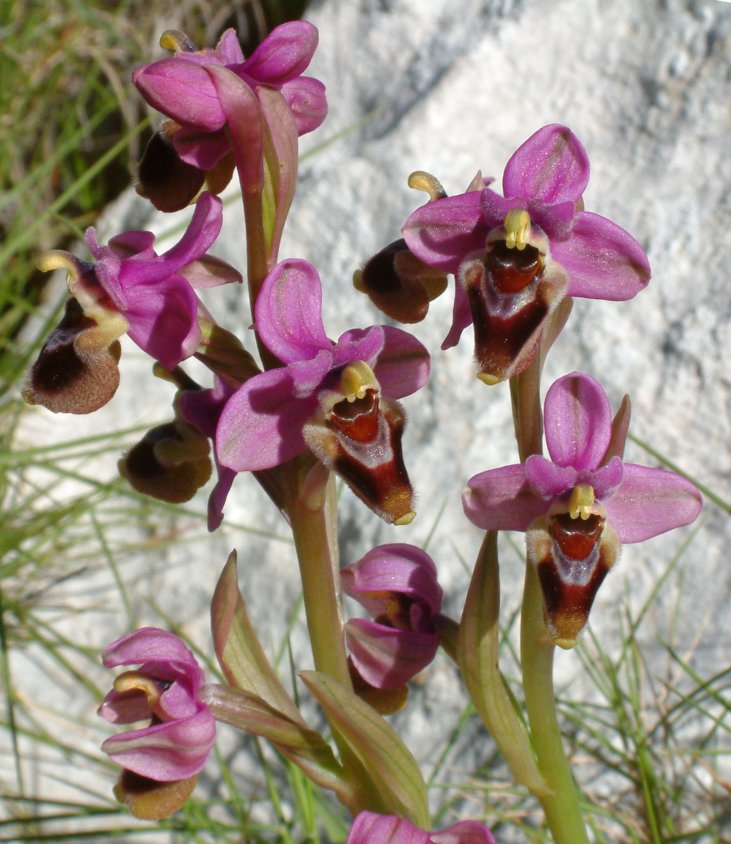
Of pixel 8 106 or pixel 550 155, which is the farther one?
pixel 8 106

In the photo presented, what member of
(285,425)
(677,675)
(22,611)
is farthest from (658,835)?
(22,611)

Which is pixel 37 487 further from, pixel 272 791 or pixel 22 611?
pixel 272 791

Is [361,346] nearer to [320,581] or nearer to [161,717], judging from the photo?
[320,581]

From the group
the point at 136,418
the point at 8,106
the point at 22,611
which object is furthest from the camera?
the point at 8,106

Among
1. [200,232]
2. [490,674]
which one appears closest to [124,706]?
[490,674]

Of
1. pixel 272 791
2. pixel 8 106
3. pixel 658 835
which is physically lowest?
pixel 658 835

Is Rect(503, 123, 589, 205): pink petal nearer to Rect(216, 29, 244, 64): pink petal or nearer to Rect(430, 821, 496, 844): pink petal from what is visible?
Rect(216, 29, 244, 64): pink petal

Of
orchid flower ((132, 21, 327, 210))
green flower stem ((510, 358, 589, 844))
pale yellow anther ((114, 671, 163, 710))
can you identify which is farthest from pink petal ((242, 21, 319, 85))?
pale yellow anther ((114, 671, 163, 710))

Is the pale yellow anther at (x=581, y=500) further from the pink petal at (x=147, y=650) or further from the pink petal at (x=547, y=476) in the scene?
the pink petal at (x=147, y=650)
